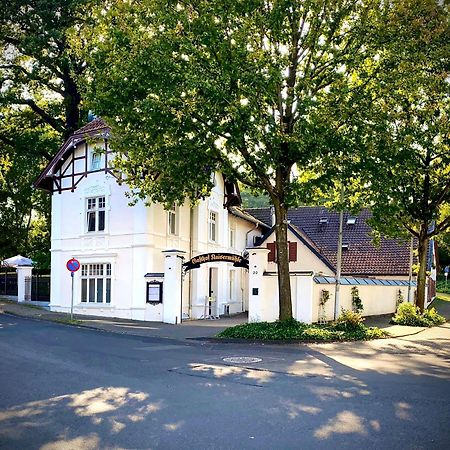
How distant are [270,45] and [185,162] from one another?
4.46 m

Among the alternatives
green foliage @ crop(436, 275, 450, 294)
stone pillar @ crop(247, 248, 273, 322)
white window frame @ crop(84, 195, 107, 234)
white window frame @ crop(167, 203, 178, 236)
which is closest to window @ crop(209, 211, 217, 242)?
white window frame @ crop(167, 203, 178, 236)

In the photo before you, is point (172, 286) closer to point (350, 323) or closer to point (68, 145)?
point (350, 323)

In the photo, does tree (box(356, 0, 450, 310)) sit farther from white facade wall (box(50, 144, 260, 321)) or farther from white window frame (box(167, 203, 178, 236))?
white window frame (box(167, 203, 178, 236))

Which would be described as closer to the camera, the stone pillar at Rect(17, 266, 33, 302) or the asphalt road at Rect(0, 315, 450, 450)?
the asphalt road at Rect(0, 315, 450, 450)

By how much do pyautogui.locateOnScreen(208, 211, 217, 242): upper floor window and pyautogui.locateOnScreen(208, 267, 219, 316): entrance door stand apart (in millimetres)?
1885

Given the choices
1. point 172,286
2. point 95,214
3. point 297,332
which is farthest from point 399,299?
point 297,332

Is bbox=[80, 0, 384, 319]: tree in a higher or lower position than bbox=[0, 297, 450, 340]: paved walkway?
higher

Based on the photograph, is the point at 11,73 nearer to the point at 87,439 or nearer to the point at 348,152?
the point at 348,152

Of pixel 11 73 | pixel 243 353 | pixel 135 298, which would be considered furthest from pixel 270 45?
pixel 11 73

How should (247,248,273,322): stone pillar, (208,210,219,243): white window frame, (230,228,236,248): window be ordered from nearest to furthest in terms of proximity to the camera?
(247,248,273,322): stone pillar
(208,210,219,243): white window frame
(230,228,236,248): window

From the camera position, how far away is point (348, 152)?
17141 millimetres

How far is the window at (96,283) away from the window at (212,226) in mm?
6853

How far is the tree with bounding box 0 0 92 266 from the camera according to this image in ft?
103

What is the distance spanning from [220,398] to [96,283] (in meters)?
20.0
